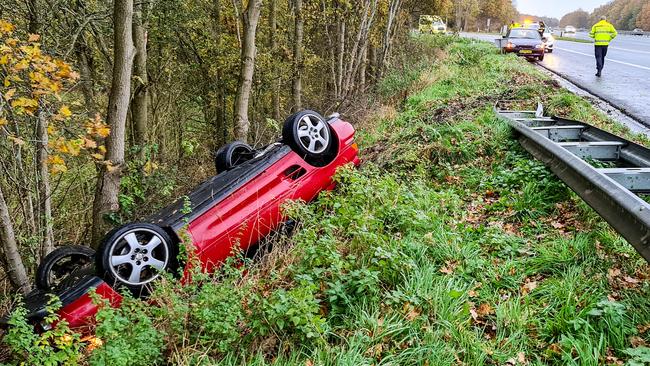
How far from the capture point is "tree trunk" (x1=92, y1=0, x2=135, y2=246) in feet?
19.1

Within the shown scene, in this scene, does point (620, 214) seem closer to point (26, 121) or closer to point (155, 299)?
point (155, 299)

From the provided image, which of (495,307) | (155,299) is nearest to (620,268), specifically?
(495,307)

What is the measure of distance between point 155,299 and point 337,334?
1649mm

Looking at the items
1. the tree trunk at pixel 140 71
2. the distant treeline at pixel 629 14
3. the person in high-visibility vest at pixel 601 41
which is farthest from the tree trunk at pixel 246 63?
the distant treeline at pixel 629 14

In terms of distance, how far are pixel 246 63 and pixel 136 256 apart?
→ 19.0 ft

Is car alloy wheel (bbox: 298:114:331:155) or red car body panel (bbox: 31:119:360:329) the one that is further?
car alloy wheel (bbox: 298:114:331:155)

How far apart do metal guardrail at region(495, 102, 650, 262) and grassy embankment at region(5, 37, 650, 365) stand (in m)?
0.31

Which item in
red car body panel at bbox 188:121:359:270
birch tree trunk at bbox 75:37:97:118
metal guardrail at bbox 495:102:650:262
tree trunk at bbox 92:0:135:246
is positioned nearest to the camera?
metal guardrail at bbox 495:102:650:262

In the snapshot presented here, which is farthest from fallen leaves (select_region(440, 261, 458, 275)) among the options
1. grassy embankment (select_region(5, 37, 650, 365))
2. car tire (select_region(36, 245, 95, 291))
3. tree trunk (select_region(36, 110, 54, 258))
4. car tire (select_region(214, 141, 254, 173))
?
tree trunk (select_region(36, 110, 54, 258))

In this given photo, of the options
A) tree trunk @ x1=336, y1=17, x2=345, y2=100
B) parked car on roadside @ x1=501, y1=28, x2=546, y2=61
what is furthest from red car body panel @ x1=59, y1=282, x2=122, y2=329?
parked car on roadside @ x1=501, y1=28, x2=546, y2=61

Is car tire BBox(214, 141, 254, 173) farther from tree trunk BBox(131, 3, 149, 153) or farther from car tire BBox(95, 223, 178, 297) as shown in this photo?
tree trunk BBox(131, 3, 149, 153)

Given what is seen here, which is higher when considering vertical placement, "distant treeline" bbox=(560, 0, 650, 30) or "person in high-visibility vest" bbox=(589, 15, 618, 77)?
"distant treeline" bbox=(560, 0, 650, 30)

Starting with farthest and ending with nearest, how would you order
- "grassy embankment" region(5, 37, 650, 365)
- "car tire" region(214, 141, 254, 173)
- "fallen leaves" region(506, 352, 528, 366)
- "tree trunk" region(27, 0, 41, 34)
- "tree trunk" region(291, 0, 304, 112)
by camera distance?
"tree trunk" region(291, 0, 304, 112)
"tree trunk" region(27, 0, 41, 34)
"car tire" region(214, 141, 254, 173)
"grassy embankment" region(5, 37, 650, 365)
"fallen leaves" region(506, 352, 528, 366)

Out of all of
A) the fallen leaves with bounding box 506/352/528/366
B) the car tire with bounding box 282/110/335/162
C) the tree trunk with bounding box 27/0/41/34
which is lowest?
the fallen leaves with bounding box 506/352/528/366
